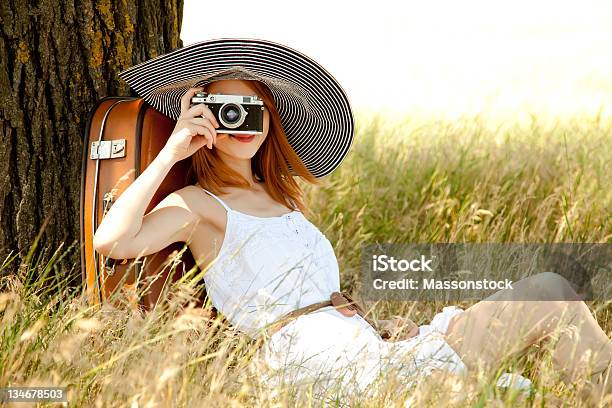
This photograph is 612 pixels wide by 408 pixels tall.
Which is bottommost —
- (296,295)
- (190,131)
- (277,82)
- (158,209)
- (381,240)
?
(381,240)

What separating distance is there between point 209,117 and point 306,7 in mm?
16981

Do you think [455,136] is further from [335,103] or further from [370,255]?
[335,103]

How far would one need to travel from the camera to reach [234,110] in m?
3.15

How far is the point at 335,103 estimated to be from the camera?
3.48 metres

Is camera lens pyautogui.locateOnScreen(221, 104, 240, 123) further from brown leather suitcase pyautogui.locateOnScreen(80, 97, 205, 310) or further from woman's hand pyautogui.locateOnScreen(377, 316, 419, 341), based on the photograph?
woman's hand pyautogui.locateOnScreen(377, 316, 419, 341)

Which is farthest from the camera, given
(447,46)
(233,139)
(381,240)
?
(447,46)

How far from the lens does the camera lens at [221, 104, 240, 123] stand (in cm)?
313

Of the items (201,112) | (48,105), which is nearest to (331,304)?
(201,112)

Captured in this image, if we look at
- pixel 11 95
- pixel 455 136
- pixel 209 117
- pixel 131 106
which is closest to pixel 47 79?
pixel 11 95

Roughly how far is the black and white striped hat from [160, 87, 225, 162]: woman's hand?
0.38 feet

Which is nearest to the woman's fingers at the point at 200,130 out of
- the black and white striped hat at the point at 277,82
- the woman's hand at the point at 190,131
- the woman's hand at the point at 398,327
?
the woman's hand at the point at 190,131

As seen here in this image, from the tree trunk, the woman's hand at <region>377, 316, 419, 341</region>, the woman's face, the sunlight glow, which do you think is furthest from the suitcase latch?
the sunlight glow

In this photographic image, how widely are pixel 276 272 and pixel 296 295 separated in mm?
107

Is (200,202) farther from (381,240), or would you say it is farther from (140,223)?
(381,240)
